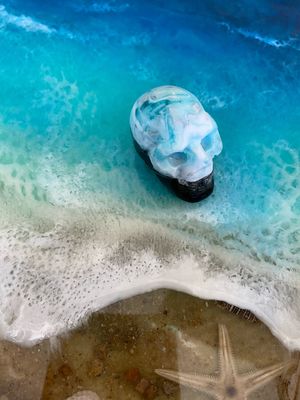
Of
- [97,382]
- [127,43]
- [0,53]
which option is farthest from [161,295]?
[0,53]

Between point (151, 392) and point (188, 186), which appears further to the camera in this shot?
point (188, 186)

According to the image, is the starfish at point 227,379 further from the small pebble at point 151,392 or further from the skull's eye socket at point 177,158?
the skull's eye socket at point 177,158

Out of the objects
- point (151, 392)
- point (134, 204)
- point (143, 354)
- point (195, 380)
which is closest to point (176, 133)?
point (134, 204)

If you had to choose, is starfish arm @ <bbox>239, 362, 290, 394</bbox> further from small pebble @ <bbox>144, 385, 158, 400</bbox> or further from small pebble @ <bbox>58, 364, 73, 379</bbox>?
small pebble @ <bbox>58, 364, 73, 379</bbox>

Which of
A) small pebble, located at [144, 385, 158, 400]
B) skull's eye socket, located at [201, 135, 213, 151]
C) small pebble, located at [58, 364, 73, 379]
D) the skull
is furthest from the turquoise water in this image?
A: small pebble, located at [144, 385, 158, 400]

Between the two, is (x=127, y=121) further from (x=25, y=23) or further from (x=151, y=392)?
(x=151, y=392)

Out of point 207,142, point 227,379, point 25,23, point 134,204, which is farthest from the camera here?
point 25,23
